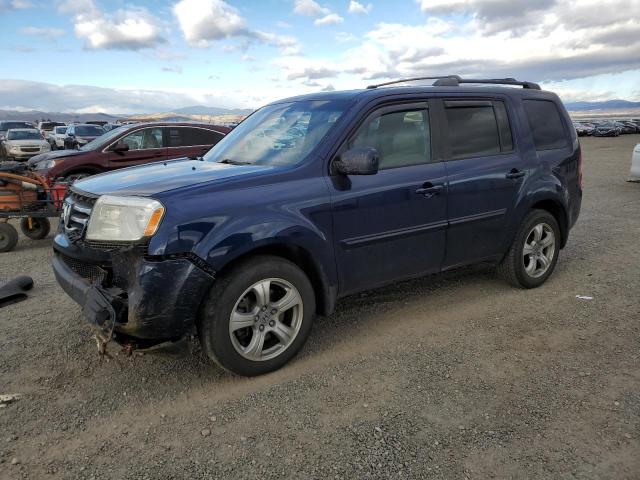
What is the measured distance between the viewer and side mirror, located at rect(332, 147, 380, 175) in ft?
10.9

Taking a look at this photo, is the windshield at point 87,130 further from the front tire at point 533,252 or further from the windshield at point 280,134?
the front tire at point 533,252

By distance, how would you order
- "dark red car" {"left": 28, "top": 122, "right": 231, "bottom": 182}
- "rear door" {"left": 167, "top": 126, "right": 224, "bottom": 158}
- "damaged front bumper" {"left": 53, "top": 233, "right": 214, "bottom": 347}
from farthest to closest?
"rear door" {"left": 167, "top": 126, "right": 224, "bottom": 158}, "dark red car" {"left": 28, "top": 122, "right": 231, "bottom": 182}, "damaged front bumper" {"left": 53, "top": 233, "right": 214, "bottom": 347}

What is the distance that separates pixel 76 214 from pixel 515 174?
358 centimetres

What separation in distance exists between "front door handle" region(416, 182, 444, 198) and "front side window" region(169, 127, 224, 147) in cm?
705

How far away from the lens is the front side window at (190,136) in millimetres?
10062

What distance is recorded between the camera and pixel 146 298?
2834 mm

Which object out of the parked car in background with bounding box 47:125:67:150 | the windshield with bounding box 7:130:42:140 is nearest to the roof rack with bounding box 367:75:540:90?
the windshield with bounding box 7:130:42:140

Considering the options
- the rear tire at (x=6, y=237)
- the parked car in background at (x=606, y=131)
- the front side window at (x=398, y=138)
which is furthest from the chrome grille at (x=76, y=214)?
the parked car in background at (x=606, y=131)

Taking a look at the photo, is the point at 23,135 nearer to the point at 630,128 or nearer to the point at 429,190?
the point at 429,190

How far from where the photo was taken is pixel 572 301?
4629mm

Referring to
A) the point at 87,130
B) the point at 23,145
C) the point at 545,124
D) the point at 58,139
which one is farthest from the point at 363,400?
the point at 58,139

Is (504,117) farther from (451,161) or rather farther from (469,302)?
(469,302)

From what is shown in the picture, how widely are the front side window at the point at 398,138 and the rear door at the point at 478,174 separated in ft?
0.72

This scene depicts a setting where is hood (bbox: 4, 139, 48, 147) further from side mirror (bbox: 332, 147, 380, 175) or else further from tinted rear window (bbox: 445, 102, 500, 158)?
side mirror (bbox: 332, 147, 380, 175)
